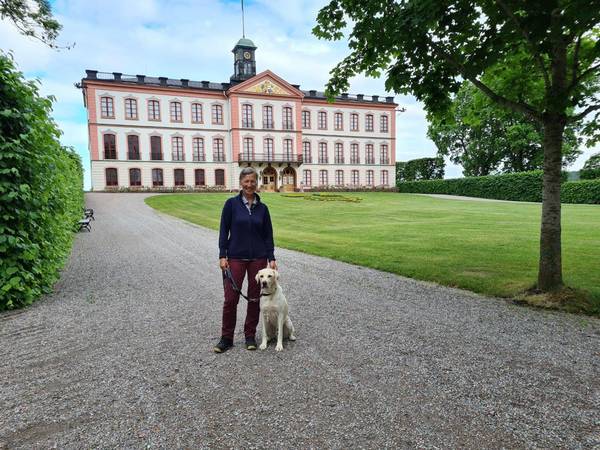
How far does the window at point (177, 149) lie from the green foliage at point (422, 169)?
3372 cm

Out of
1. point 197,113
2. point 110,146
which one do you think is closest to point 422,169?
point 197,113

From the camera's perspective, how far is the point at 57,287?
6.97m

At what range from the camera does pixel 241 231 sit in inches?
163

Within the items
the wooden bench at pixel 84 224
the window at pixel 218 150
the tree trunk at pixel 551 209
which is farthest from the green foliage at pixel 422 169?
the tree trunk at pixel 551 209

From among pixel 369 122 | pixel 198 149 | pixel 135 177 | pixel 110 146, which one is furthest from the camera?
pixel 369 122

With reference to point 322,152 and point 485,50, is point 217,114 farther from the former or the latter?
point 485,50

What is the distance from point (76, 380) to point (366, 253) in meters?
7.45

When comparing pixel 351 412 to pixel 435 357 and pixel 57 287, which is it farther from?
pixel 57 287

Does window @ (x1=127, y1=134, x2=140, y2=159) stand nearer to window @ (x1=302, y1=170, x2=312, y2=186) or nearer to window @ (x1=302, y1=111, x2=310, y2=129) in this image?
window @ (x1=302, y1=170, x2=312, y2=186)

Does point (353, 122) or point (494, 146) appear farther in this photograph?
point (353, 122)

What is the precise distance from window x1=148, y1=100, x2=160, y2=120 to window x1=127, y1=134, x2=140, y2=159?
9.36 feet

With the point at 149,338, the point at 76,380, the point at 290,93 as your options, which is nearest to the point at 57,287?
the point at 149,338

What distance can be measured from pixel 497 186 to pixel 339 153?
20.0 m

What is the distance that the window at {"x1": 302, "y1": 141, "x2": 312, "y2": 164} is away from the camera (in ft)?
160
